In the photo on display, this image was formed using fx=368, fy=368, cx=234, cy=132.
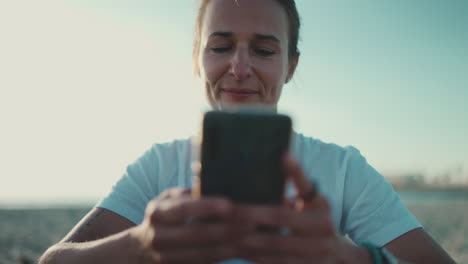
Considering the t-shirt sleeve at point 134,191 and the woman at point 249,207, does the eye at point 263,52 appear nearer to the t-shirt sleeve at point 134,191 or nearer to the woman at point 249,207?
the woman at point 249,207

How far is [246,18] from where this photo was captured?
7.02 feet

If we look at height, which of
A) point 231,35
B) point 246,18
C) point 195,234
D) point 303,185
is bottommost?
point 195,234

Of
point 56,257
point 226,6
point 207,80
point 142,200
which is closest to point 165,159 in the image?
point 142,200

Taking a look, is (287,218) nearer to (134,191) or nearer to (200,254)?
(200,254)

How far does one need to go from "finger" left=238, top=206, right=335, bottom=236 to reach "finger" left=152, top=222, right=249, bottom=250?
0.06 meters

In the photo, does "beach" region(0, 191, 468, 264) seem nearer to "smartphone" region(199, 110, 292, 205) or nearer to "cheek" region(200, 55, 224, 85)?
"cheek" region(200, 55, 224, 85)

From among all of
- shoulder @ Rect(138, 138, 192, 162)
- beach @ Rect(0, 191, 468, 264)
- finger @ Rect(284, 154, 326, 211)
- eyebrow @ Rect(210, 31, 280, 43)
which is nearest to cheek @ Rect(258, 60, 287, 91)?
eyebrow @ Rect(210, 31, 280, 43)

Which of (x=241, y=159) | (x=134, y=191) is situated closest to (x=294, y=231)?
(x=241, y=159)

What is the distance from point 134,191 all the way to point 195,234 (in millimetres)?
1120

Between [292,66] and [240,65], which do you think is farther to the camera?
[292,66]

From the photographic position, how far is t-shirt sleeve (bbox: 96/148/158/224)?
80.0 inches

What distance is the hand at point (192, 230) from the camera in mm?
1012

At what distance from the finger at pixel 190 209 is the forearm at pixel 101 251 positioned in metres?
0.26

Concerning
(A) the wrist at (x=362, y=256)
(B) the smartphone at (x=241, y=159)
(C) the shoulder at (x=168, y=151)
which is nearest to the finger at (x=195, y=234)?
(B) the smartphone at (x=241, y=159)
